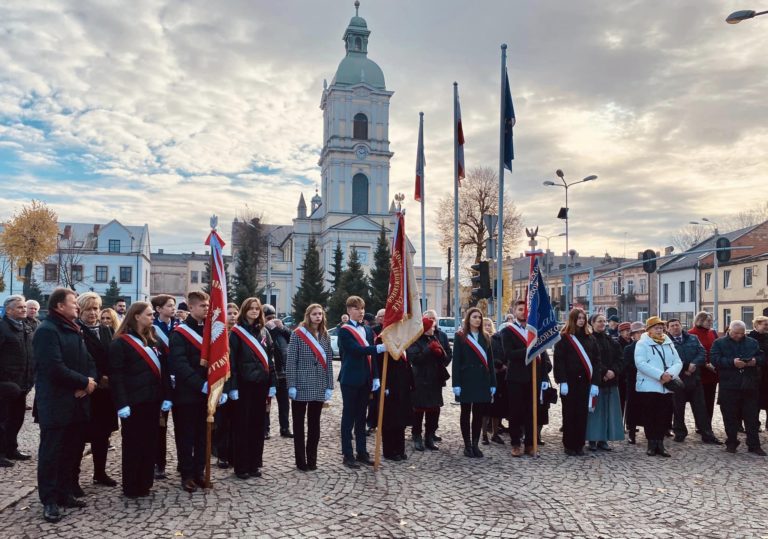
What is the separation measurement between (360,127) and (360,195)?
24.8 ft

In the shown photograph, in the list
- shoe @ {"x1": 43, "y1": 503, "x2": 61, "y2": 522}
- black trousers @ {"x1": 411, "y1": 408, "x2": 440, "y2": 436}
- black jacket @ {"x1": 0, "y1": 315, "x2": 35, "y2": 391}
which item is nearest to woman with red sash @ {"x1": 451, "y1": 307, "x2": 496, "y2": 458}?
black trousers @ {"x1": 411, "y1": 408, "x2": 440, "y2": 436}

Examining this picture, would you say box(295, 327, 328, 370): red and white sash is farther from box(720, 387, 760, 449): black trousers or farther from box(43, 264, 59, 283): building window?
box(43, 264, 59, 283): building window

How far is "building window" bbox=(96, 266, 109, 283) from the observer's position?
7631 cm

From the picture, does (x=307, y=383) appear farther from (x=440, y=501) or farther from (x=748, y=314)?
(x=748, y=314)

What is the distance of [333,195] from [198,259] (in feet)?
124

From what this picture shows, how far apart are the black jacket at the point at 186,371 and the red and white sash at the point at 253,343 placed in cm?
67

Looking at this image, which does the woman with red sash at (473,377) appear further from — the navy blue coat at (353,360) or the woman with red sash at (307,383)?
the woman with red sash at (307,383)

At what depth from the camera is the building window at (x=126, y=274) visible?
77250 mm

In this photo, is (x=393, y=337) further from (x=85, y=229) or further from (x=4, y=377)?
(x=85, y=229)

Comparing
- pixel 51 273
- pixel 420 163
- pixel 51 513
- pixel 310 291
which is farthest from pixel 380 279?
pixel 51 273

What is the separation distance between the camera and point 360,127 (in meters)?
74.2

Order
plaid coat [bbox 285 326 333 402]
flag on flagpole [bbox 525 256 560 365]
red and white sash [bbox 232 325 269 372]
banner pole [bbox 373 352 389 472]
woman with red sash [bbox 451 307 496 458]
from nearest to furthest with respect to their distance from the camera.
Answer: red and white sash [bbox 232 325 269 372] → plaid coat [bbox 285 326 333 402] → banner pole [bbox 373 352 389 472] → woman with red sash [bbox 451 307 496 458] → flag on flagpole [bbox 525 256 560 365]

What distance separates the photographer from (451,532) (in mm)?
6082

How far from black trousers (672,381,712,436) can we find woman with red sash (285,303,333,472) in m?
5.92
